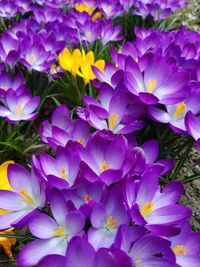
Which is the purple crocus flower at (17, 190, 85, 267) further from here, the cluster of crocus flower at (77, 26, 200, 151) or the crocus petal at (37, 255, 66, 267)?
the cluster of crocus flower at (77, 26, 200, 151)

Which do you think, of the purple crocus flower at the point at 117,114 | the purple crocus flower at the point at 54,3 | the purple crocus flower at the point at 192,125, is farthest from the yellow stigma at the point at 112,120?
the purple crocus flower at the point at 54,3

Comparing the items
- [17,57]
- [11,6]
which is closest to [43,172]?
[17,57]

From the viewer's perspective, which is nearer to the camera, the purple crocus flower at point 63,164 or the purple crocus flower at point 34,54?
the purple crocus flower at point 63,164

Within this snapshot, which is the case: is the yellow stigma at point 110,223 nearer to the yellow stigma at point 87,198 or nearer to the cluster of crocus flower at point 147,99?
the yellow stigma at point 87,198

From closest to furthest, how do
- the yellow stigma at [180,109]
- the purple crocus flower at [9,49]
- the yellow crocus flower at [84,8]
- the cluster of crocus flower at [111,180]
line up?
the cluster of crocus flower at [111,180]
the yellow stigma at [180,109]
the purple crocus flower at [9,49]
the yellow crocus flower at [84,8]

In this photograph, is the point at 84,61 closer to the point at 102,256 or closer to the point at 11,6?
the point at 11,6

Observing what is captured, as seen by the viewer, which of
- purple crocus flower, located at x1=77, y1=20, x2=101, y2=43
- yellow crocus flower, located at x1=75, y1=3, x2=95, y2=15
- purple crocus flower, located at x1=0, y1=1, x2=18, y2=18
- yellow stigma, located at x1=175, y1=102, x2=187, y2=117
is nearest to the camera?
yellow stigma, located at x1=175, y1=102, x2=187, y2=117

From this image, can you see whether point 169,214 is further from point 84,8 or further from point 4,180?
point 84,8

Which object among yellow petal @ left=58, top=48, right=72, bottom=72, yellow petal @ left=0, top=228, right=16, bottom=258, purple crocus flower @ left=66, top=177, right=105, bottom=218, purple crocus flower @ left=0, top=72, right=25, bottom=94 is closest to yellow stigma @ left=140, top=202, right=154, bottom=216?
purple crocus flower @ left=66, top=177, right=105, bottom=218

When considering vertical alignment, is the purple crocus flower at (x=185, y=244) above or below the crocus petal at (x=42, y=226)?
below
